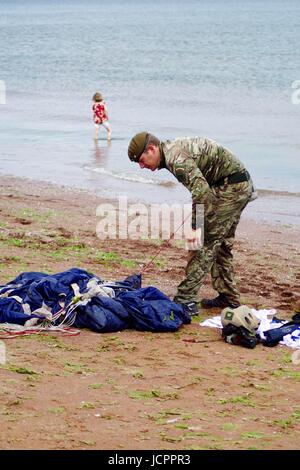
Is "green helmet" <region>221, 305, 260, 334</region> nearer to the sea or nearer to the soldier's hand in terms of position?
the soldier's hand

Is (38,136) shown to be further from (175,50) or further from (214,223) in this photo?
(175,50)

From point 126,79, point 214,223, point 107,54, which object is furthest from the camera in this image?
point 107,54

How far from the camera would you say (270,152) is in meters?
22.6

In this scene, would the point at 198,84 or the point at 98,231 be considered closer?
the point at 98,231

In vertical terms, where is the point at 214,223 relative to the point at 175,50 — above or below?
above

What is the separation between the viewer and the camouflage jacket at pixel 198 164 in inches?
306

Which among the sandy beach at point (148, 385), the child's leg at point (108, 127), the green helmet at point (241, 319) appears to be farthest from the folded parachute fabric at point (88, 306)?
the child's leg at point (108, 127)

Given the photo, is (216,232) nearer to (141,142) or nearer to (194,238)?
(194,238)

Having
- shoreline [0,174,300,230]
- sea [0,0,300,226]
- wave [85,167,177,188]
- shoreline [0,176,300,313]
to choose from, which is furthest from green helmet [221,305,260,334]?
wave [85,167,177,188]

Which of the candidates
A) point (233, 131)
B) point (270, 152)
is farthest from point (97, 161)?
point (233, 131)

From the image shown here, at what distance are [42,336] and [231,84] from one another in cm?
3414

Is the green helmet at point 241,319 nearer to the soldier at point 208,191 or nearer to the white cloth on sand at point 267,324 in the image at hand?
the white cloth on sand at point 267,324

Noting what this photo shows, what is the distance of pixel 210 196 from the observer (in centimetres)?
810

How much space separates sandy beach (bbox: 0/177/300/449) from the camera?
17.7ft
